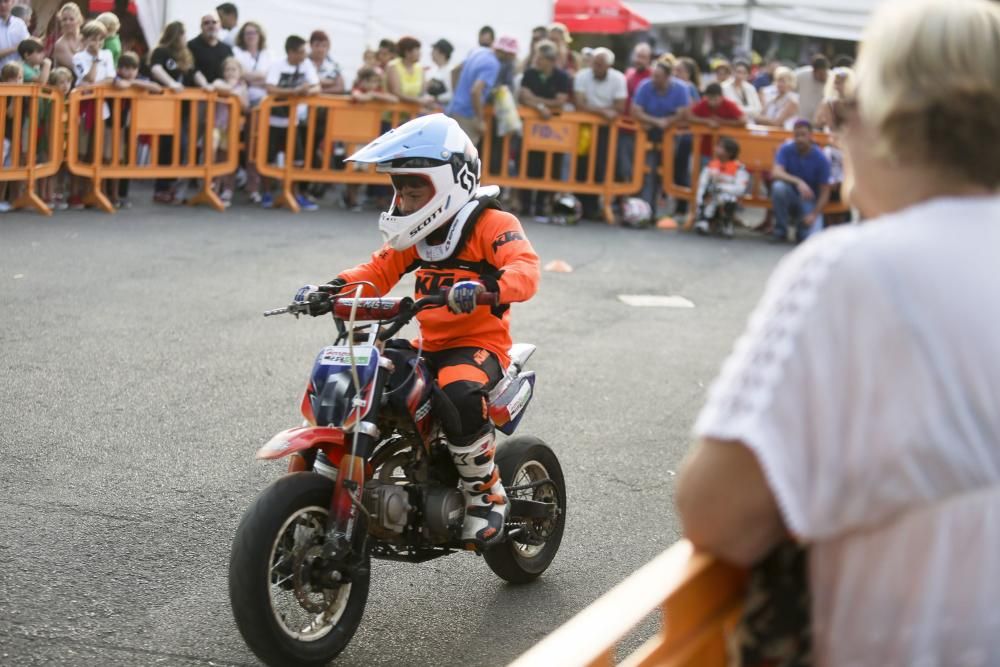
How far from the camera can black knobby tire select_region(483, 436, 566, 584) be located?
532cm

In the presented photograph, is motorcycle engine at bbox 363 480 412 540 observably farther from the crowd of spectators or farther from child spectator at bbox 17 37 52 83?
the crowd of spectators

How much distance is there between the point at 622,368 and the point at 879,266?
7.74 meters

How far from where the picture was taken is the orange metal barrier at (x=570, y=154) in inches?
699

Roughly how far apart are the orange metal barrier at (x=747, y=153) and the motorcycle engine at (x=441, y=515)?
1314 cm

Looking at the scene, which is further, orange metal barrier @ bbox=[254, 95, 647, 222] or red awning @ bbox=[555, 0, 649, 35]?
red awning @ bbox=[555, 0, 649, 35]

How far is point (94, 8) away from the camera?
20.3 m

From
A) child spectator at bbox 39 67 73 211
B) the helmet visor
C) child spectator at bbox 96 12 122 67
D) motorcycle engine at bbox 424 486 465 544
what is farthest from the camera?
child spectator at bbox 96 12 122 67

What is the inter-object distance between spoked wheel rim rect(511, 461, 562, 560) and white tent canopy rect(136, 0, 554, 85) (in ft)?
49.3

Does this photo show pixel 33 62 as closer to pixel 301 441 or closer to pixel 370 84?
pixel 370 84

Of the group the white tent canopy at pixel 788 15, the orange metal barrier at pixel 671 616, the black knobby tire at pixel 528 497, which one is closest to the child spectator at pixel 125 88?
the black knobby tire at pixel 528 497

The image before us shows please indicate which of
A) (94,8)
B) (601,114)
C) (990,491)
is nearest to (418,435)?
(990,491)

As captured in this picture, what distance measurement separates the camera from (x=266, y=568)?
4148mm

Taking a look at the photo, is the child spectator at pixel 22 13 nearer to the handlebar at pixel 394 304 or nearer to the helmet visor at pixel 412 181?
the helmet visor at pixel 412 181

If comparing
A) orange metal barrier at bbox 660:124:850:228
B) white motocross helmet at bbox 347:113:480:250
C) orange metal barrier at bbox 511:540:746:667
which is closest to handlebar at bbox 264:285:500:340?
white motocross helmet at bbox 347:113:480:250
